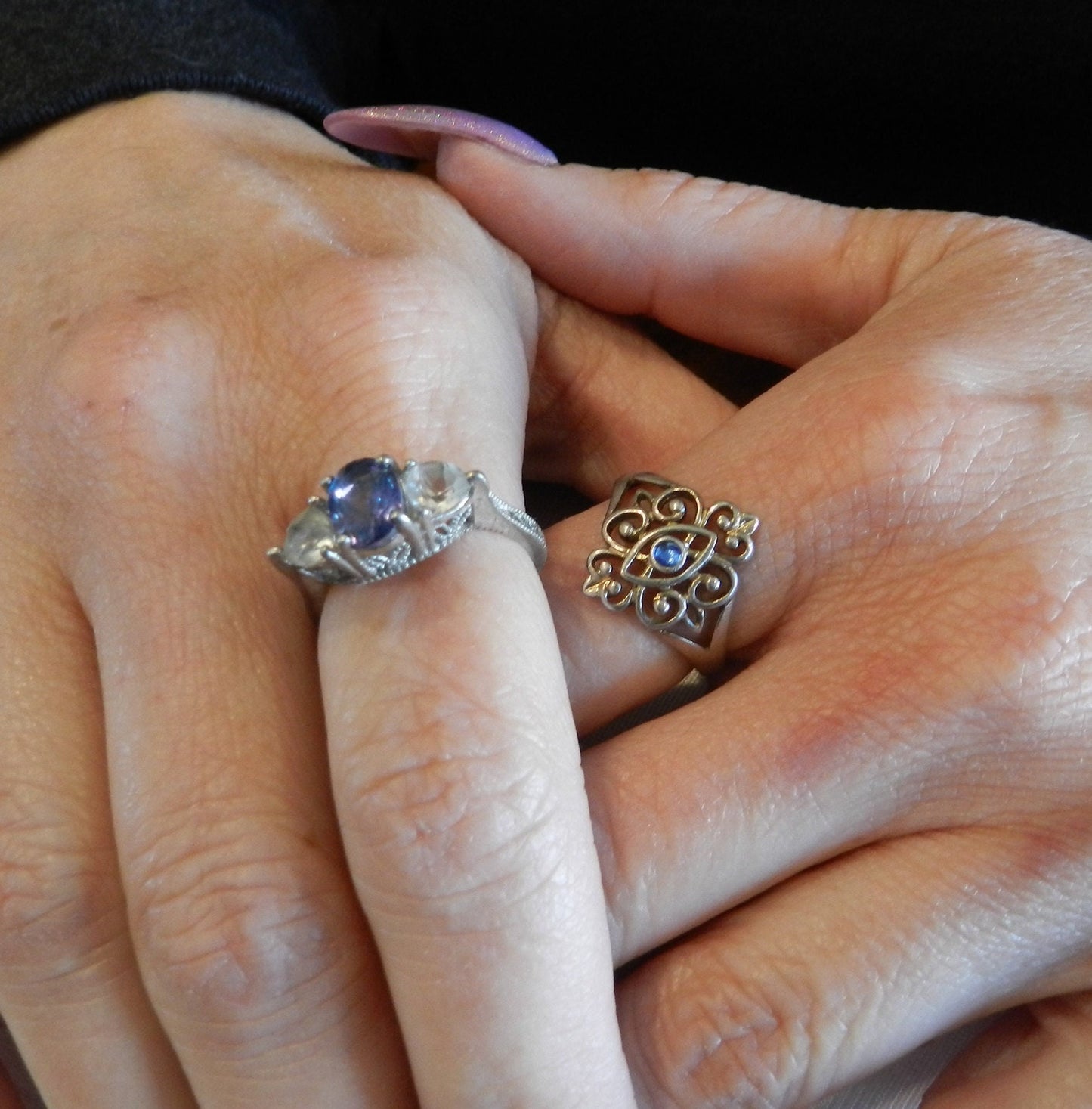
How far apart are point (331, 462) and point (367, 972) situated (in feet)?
1.32

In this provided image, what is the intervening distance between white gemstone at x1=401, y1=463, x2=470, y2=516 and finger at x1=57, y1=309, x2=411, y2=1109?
18 centimetres

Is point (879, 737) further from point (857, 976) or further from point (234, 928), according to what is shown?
point (234, 928)

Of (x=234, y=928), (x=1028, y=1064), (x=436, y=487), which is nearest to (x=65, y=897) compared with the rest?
(x=234, y=928)

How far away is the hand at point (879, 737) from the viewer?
2.87ft

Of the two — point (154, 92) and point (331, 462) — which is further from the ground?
point (154, 92)

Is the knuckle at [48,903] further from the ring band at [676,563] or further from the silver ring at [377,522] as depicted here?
the ring band at [676,563]

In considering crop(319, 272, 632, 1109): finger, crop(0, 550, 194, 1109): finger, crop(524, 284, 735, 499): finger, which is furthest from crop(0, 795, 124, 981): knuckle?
crop(524, 284, 735, 499): finger

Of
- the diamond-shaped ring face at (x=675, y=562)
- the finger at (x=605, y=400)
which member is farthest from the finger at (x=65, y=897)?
the finger at (x=605, y=400)

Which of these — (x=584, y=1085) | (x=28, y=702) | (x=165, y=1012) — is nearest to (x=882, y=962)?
(x=584, y=1085)

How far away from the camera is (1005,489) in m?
0.94

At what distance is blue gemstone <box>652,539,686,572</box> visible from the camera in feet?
3.13

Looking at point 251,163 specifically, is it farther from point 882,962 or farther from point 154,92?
point 882,962

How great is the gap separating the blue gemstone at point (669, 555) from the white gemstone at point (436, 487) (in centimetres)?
25

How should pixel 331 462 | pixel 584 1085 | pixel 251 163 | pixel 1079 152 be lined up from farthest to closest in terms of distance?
pixel 1079 152
pixel 251 163
pixel 331 462
pixel 584 1085
